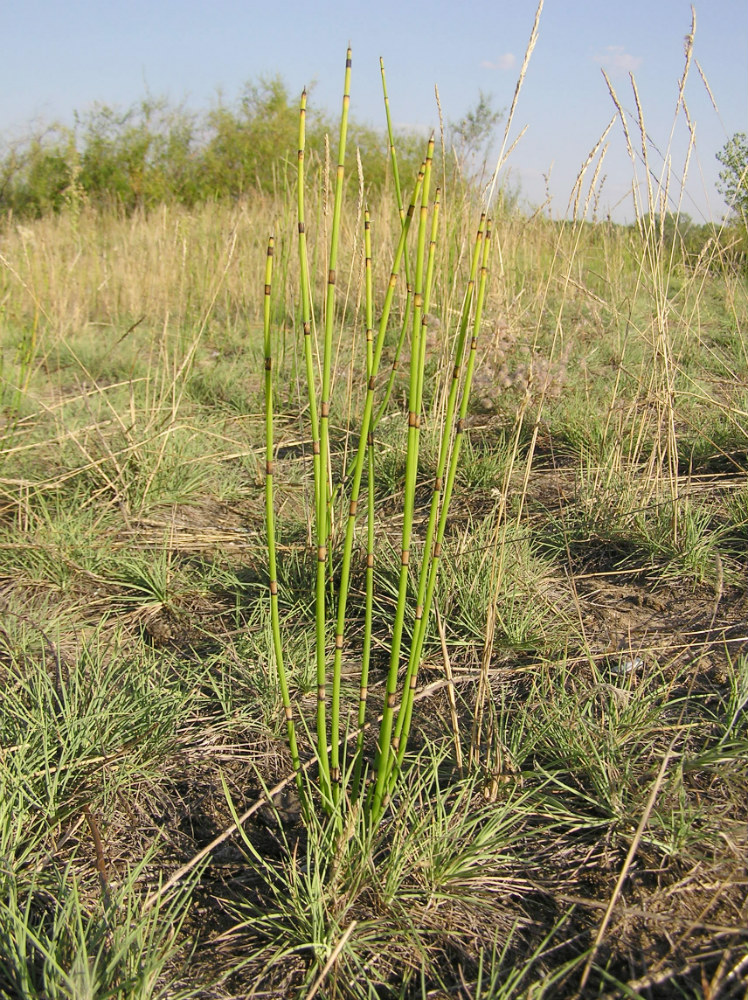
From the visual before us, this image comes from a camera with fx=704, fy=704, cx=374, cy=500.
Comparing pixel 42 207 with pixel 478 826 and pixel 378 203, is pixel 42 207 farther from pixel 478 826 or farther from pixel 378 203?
pixel 478 826

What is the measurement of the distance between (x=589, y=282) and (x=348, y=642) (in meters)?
4.82

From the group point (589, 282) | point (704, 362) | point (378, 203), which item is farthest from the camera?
point (378, 203)

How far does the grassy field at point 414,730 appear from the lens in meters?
1.03

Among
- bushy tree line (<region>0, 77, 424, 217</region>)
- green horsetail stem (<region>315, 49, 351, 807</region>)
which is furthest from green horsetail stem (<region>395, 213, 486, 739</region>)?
bushy tree line (<region>0, 77, 424, 217</region>)

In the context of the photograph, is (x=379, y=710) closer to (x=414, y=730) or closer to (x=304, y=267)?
(x=414, y=730)

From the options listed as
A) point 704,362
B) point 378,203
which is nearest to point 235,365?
point 704,362

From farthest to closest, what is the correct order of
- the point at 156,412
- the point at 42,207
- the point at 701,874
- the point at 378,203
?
the point at 42,207 < the point at 378,203 < the point at 156,412 < the point at 701,874

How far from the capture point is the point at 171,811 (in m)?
1.32

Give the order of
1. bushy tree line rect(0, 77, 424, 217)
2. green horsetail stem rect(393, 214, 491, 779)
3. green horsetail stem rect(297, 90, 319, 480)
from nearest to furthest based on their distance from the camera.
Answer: green horsetail stem rect(297, 90, 319, 480) → green horsetail stem rect(393, 214, 491, 779) → bushy tree line rect(0, 77, 424, 217)

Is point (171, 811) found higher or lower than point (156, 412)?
lower

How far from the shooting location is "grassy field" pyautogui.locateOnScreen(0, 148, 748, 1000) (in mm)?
1034

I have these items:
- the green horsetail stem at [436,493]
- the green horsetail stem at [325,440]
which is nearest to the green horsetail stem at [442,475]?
the green horsetail stem at [436,493]

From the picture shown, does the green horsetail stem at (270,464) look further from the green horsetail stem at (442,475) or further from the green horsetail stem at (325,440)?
the green horsetail stem at (442,475)

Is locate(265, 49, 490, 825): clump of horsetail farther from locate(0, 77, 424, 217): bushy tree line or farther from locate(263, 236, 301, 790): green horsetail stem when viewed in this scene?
locate(0, 77, 424, 217): bushy tree line
